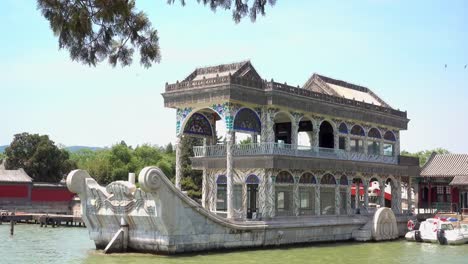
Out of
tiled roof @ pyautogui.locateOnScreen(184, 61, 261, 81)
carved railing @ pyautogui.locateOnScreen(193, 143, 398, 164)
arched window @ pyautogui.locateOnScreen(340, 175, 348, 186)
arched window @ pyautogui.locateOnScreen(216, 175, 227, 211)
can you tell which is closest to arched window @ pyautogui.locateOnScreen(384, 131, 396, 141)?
carved railing @ pyautogui.locateOnScreen(193, 143, 398, 164)

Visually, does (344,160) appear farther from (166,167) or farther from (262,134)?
(166,167)

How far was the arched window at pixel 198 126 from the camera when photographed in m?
28.1

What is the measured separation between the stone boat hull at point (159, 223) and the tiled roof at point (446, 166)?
15633mm

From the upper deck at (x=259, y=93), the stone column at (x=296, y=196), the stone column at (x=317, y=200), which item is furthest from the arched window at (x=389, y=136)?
the stone column at (x=296, y=196)

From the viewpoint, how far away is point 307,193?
1119 inches

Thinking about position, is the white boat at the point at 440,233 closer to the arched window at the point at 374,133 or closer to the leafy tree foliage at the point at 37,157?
the arched window at the point at 374,133

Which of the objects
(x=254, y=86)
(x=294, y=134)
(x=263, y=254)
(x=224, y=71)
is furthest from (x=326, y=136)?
(x=263, y=254)

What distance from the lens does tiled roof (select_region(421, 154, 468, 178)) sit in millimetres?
38438

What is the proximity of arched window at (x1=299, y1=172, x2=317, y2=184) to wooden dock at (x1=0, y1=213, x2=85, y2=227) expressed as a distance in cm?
1926

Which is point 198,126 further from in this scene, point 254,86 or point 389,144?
point 389,144

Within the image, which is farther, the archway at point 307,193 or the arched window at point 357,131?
the arched window at point 357,131

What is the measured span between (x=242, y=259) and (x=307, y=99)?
9020 mm

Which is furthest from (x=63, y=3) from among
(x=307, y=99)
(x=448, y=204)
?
A: (x=448, y=204)

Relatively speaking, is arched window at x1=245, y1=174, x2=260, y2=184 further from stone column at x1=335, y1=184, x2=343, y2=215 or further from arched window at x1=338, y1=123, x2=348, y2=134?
arched window at x1=338, y1=123, x2=348, y2=134
